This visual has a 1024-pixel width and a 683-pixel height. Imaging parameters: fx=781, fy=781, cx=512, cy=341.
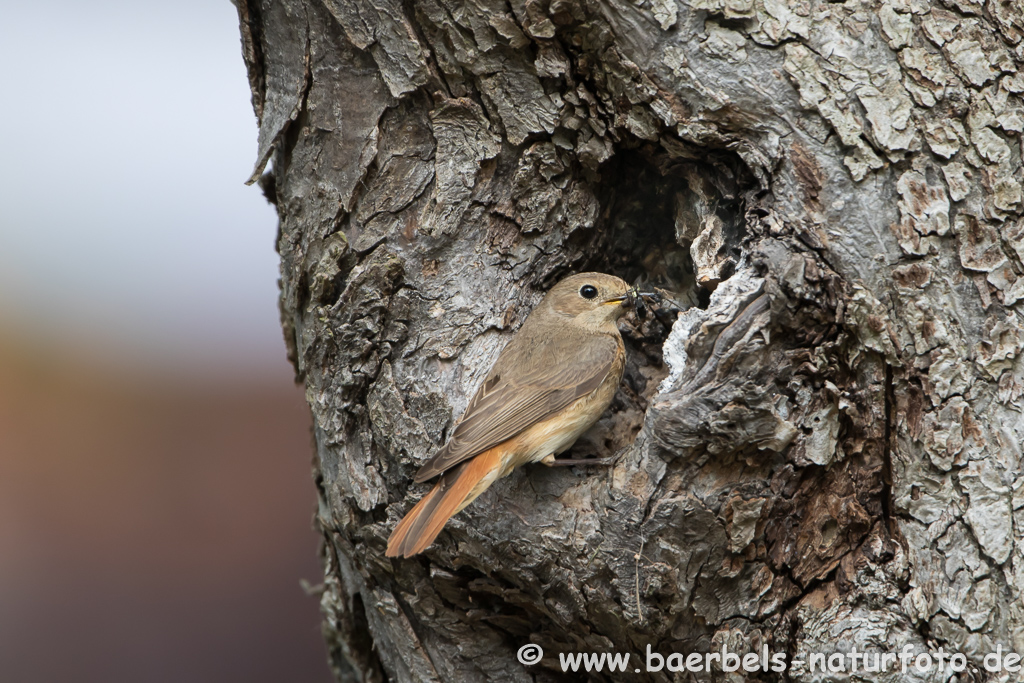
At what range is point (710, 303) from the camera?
8.97ft

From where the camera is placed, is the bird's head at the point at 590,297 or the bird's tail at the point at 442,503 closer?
the bird's tail at the point at 442,503

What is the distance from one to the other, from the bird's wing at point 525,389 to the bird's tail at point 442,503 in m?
0.07

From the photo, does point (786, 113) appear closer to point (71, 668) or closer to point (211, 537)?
point (211, 537)

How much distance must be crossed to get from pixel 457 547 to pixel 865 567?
1.59 meters

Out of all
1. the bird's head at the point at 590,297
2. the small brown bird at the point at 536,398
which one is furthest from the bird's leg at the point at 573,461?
the bird's head at the point at 590,297

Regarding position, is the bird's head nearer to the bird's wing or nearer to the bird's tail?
the bird's wing

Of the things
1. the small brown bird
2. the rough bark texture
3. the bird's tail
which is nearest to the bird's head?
the small brown bird

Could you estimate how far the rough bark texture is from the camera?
276cm

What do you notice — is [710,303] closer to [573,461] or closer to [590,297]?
[573,461]

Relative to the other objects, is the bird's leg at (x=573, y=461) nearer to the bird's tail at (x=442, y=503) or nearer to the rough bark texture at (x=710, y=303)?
the rough bark texture at (x=710, y=303)

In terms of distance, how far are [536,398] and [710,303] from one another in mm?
1140

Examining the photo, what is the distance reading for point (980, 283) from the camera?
9.29 ft

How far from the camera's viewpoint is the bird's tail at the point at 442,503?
2.97 meters

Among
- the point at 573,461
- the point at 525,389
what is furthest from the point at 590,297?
the point at 573,461
